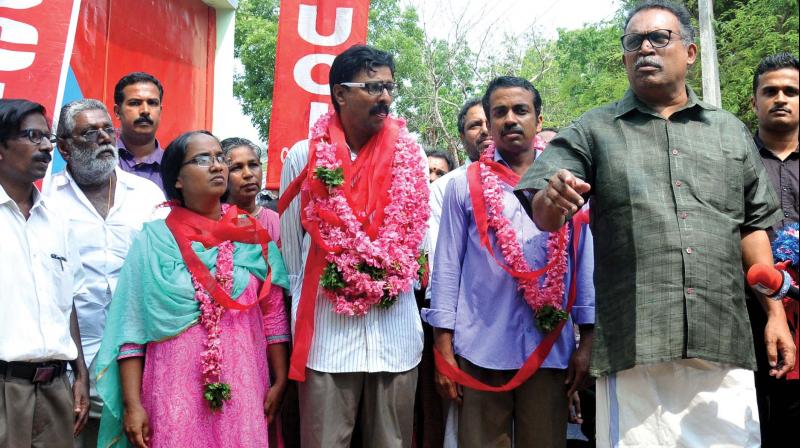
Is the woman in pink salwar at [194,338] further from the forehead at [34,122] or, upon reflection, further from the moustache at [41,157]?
the forehead at [34,122]

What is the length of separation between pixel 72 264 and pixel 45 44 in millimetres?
2593

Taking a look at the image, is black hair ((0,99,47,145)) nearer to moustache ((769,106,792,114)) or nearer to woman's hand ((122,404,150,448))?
woman's hand ((122,404,150,448))

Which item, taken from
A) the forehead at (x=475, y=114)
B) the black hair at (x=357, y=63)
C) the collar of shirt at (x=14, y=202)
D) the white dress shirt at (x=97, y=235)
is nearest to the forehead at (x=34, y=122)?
the collar of shirt at (x=14, y=202)

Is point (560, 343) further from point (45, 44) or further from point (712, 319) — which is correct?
point (45, 44)

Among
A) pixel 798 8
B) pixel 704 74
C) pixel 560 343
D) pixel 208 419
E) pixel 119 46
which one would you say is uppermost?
pixel 704 74

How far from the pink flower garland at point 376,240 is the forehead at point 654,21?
1.27m

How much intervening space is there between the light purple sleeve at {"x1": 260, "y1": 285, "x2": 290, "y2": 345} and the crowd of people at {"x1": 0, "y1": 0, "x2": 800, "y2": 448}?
1 centimetres

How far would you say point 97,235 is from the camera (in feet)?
13.8

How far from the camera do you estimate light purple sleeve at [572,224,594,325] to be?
3.88m

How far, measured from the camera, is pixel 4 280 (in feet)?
11.2

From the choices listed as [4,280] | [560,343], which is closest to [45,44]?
[4,280]

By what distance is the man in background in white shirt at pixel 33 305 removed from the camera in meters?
3.34

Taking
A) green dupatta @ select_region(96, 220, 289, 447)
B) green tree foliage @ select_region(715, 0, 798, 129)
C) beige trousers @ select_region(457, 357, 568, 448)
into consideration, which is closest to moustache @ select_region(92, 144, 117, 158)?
green dupatta @ select_region(96, 220, 289, 447)

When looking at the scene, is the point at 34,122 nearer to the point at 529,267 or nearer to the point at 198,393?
the point at 198,393
